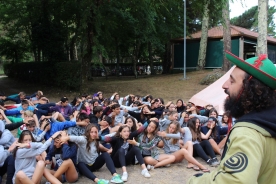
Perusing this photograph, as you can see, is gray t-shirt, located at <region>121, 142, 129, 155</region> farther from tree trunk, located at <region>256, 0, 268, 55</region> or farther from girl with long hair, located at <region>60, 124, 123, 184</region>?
tree trunk, located at <region>256, 0, 268, 55</region>

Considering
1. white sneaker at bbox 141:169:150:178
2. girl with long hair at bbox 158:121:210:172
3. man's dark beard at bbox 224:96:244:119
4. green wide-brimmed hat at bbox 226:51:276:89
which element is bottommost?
white sneaker at bbox 141:169:150:178

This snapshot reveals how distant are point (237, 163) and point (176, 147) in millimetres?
4591

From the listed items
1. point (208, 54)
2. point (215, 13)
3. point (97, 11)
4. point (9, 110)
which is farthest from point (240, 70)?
point (208, 54)

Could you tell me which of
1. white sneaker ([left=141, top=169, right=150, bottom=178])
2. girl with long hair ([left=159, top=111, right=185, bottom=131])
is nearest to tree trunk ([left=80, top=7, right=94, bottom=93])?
girl with long hair ([left=159, top=111, right=185, bottom=131])

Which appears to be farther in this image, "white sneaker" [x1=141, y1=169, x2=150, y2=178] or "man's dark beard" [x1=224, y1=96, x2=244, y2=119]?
"white sneaker" [x1=141, y1=169, x2=150, y2=178]

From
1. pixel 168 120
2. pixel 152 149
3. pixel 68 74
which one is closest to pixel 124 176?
pixel 152 149

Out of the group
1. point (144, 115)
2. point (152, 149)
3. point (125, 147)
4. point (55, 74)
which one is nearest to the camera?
point (125, 147)

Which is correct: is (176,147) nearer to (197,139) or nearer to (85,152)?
(197,139)

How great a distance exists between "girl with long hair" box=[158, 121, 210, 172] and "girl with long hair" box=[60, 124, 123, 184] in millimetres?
1184

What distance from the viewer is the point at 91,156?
15.7ft

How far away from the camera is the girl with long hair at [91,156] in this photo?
4.43m

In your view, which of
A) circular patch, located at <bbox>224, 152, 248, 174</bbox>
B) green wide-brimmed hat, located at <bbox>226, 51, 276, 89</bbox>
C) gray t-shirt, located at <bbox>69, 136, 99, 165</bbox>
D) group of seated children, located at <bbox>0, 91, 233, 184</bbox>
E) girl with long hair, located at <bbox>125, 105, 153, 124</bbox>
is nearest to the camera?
circular patch, located at <bbox>224, 152, 248, 174</bbox>

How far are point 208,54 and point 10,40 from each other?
16.8 m

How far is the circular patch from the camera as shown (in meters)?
0.97
